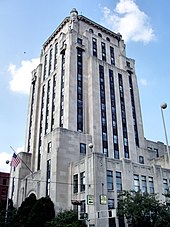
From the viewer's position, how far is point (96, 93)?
68625 mm

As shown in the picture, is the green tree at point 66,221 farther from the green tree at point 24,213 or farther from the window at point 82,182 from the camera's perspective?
the green tree at point 24,213

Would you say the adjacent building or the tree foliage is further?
the adjacent building

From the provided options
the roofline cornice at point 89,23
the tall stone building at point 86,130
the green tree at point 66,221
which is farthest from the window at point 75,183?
the roofline cornice at point 89,23

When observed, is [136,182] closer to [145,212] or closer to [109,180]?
[109,180]

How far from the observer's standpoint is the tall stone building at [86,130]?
47.0 m

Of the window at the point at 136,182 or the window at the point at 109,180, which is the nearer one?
the window at the point at 109,180

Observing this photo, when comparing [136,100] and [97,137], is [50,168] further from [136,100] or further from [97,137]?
[136,100]

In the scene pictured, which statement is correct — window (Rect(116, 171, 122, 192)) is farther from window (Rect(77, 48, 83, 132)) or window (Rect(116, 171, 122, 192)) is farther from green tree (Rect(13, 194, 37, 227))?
window (Rect(77, 48, 83, 132))

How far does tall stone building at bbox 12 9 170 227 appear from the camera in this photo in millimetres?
47031

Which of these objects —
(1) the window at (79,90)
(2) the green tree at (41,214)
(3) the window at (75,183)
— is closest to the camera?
(2) the green tree at (41,214)

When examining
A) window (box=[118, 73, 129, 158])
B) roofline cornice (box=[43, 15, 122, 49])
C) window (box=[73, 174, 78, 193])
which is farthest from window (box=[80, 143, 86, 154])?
roofline cornice (box=[43, 15, 122, 49])

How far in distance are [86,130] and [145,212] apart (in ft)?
93.7

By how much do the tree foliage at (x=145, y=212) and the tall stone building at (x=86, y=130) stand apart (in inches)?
99.8

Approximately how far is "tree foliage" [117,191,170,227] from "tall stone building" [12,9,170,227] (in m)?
2.53
